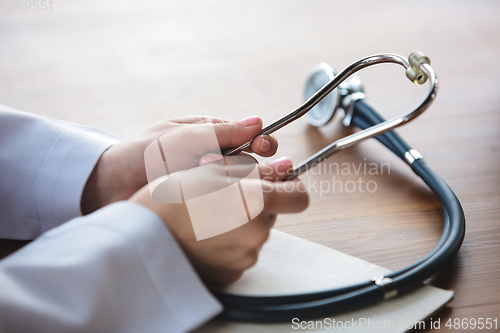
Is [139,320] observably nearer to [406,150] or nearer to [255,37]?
[406,150]

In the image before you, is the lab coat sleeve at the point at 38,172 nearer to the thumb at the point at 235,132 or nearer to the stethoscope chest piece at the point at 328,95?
the thumb at the point at 235,132

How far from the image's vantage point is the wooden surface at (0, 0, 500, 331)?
34 cm

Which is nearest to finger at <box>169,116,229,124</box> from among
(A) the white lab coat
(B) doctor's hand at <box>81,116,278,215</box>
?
(B) doctor's hand at <box>81,116,278,215</box>

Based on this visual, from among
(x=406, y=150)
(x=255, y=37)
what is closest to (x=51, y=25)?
(x=255, y=37)

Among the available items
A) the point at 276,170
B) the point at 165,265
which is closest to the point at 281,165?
the point at 276,170

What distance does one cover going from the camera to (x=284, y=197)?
283 millimetres

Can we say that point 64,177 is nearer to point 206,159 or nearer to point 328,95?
point 206,159

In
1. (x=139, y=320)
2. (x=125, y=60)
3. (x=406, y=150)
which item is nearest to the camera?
(x=139, y=320)

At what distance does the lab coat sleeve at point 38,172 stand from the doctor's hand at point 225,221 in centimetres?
8

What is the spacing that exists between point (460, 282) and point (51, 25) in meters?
0.85

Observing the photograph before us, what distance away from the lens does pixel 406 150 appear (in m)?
0.42

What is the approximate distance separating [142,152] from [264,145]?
9 centimetres

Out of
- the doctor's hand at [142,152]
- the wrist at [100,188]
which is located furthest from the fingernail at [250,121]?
the wrist at [100,188]

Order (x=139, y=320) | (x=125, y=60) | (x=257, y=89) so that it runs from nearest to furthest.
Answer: (x=139, y=320) → (x=257, y=89) → (x=125, y=60)
